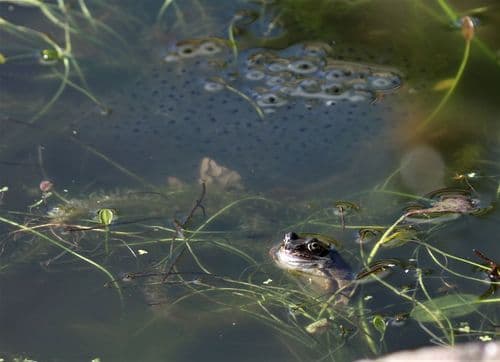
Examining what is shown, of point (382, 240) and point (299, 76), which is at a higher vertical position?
point (299, 76)

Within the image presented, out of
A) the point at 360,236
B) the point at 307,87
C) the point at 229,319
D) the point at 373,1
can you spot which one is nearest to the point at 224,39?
the point at 307,87

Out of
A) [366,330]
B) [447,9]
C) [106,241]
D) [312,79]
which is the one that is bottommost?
[366,330]

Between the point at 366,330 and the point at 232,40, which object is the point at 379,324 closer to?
the point at 366,330

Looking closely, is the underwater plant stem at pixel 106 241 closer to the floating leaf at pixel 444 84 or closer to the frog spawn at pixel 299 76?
the frog spawn at pixel 299 76

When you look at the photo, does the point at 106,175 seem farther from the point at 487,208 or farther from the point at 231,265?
the point at 487,208

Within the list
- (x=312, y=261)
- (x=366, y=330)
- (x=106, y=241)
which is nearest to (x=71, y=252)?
(x=106, y=241)

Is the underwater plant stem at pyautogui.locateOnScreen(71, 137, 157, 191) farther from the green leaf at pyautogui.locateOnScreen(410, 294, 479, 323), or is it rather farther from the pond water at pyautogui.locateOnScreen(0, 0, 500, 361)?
the green leaf at pyautogui.locateOnScreen(410, 294, 479, 323)
